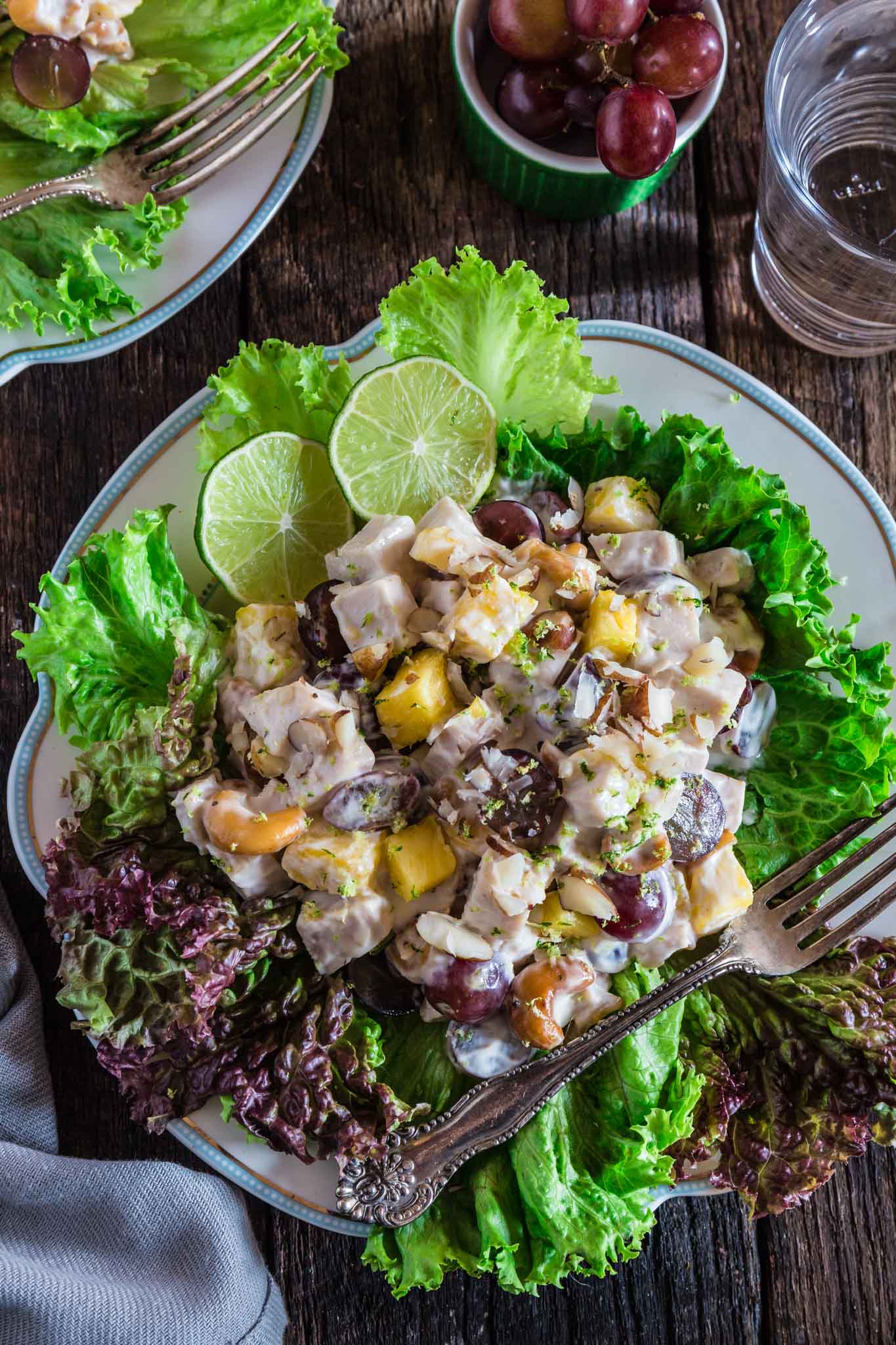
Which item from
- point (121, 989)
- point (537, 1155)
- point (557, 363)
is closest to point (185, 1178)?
point (121, 989)

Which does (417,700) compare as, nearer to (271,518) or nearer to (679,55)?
(271,518)

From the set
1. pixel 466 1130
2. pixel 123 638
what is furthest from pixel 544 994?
pixel 123 638

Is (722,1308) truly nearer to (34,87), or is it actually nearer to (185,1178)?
(185,1178)

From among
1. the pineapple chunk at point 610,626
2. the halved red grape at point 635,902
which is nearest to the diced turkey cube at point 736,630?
the pineapple chunk at point 610,626

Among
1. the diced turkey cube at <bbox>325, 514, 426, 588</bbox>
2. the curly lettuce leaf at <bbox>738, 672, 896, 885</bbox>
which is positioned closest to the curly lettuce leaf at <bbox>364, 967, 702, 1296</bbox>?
the curly lettuce leaf at <bbox>738, 672, 896, 885</bbox>

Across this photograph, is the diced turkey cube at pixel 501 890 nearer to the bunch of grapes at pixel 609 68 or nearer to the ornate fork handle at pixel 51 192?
the bunch of grapes at pixel 609 68
